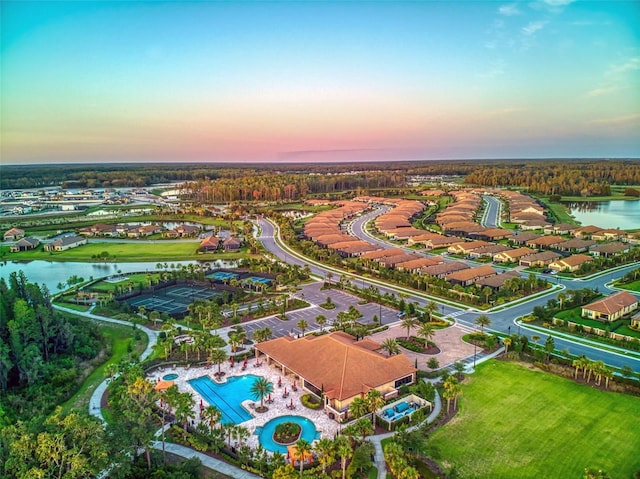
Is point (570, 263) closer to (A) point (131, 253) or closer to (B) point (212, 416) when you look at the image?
(B) point (212, 416)

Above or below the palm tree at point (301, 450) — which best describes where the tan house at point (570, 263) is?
below

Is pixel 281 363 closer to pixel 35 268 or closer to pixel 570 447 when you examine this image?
pixel 570 447

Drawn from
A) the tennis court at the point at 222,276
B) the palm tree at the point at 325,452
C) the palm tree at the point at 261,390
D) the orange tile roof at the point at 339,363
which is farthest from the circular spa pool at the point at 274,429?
the tennis court at the point at 222,276

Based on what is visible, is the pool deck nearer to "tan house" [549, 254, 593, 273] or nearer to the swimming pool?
the swimming pool

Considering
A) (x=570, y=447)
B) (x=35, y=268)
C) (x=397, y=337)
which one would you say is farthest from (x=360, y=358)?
(x=35, y=268)

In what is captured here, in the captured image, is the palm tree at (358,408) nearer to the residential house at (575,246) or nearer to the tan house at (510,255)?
the tan house at (510,255)

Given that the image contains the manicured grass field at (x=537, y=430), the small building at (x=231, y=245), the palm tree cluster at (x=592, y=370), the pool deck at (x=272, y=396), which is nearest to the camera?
the manicured grass field at (x=537, y=430)
